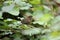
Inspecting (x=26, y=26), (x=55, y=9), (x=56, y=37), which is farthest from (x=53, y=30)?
(x=55, y=9)

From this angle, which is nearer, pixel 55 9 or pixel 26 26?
pixel 26 26

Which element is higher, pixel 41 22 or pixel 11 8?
pixel 11 8

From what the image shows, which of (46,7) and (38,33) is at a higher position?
(46,7)

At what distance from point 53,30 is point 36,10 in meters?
0.29

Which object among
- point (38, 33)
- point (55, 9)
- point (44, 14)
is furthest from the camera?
point (55, 9)

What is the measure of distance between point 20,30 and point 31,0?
0.43 m

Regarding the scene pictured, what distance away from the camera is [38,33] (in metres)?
1.62

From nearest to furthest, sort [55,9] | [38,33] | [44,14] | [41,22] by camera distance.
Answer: [38,33] → [41,22] → [44,14] → [55,9]

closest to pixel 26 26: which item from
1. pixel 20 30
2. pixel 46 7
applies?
→ pixel 20 30

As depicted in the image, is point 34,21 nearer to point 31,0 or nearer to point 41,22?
point 41,22

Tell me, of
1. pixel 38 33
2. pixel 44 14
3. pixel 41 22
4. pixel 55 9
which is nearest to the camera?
pixel 38 33

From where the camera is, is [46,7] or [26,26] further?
[46,7]

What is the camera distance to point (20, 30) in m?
1.65

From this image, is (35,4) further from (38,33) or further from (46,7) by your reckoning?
(38,33)
